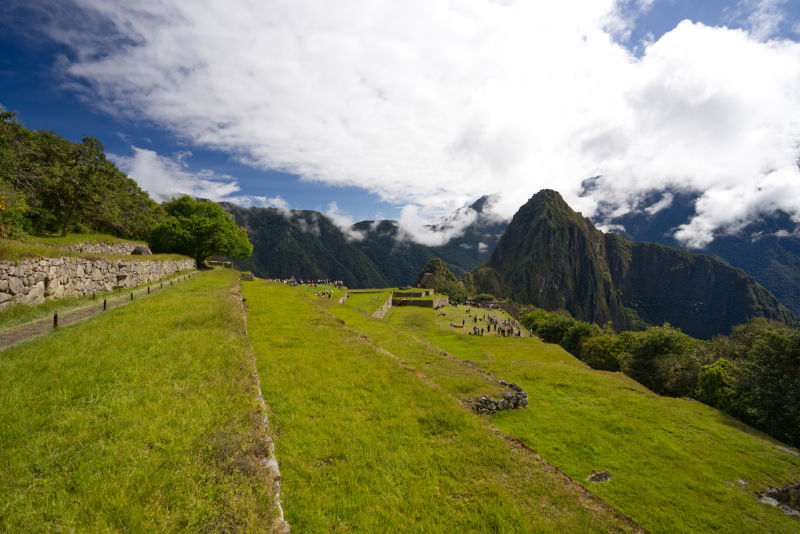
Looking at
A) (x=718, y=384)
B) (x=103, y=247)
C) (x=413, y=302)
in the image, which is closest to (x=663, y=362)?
(x=718, y=384)

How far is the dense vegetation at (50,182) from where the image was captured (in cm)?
2355

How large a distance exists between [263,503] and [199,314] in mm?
11099

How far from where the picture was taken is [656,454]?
10.7 m

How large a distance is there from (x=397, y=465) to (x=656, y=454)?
1063 cm

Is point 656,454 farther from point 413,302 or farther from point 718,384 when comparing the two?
point 413,302

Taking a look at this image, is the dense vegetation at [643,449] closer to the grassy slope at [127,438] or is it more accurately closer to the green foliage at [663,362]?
the grassy slope at [127,438]

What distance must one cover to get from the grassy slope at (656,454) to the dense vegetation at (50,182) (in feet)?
112

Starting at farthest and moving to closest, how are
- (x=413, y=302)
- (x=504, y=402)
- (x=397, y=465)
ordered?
1. (x=413, y=302)
2. (x=504, y=402)
3. (x=397, y=465)

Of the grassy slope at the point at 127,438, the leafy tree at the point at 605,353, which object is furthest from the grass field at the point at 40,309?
the leafy tree at the point at 605,353

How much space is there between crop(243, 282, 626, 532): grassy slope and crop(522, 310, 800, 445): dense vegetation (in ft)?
68.7

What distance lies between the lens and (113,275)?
18.1 metres

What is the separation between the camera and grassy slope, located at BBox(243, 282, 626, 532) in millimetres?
5012

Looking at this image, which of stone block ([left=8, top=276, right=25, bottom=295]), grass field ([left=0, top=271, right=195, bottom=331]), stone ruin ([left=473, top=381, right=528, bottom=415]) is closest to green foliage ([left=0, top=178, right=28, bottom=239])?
grass field ([left=0, top=271, right=195, bottom=331])

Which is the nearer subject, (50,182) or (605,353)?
(50,182)
